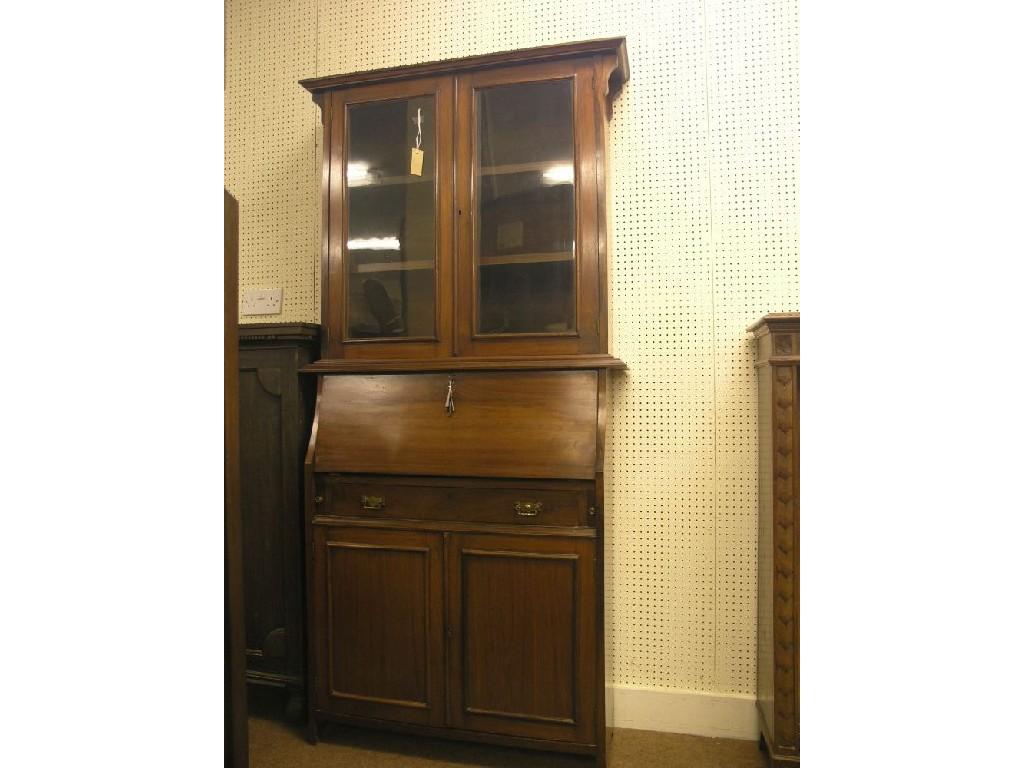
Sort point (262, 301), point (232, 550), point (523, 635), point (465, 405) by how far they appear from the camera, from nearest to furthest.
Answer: point (232, 550)
point (523, 635)
point (465, 405)
point (262, 301)

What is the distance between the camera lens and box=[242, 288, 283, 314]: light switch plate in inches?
97.7

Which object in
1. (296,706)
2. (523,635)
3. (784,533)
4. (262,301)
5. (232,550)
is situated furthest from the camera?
(262,301)

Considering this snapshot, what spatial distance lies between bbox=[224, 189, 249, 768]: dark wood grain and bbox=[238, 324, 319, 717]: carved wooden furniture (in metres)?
0.85

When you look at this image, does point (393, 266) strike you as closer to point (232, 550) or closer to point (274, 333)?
point (274, 333)

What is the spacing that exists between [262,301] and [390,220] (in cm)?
84

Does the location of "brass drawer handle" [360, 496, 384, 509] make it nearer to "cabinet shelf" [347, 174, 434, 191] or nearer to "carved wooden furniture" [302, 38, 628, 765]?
"carved wooden furniture" [302, 38, 628, 765]

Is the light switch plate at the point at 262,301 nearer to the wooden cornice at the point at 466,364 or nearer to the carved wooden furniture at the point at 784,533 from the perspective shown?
the wooden cornice at the point at 466,364

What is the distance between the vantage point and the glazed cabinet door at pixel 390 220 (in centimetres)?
195

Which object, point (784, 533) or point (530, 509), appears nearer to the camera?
point (784, 533)

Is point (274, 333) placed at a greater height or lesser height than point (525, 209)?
lesser

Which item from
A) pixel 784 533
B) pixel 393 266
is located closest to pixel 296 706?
pixel 393 266

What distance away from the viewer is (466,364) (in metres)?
1.84

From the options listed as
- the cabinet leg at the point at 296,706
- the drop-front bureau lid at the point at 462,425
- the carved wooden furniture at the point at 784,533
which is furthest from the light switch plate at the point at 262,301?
the carved wooden furniture at the point at 784,533
